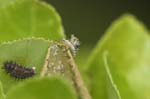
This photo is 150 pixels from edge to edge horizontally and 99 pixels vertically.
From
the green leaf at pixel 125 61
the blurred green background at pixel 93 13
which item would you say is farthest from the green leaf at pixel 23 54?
the blurred green background at pixel 93 13

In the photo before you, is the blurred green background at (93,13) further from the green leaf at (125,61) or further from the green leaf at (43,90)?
the green leaf at (43,90)

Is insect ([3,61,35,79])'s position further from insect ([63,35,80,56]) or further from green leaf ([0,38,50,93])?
insect ([63,35,80,56])

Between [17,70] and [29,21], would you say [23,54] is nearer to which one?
[17,70]

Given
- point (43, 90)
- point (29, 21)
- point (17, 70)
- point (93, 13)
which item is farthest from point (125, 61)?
point (93, 13)

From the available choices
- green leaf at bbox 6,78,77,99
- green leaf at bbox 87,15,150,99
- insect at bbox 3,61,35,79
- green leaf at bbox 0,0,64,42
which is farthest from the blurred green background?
green leaf at bbox 6,78,77,99

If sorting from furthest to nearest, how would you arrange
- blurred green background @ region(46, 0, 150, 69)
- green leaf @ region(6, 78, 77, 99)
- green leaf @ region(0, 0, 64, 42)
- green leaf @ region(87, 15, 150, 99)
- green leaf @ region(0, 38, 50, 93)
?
blurred green background @ region(46, 0, 150, 69) < green leaf @ region(87, 15, 150, 99) < green leaf @ region(0, 0, 64, 42) < green leaf @ region(0, 38, 50, 93) < green leaf @ region(6, 78, 77, 99)

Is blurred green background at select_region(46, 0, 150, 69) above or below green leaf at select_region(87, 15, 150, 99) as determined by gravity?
above

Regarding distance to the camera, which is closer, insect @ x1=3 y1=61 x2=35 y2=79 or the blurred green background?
insect @ x1=3 y1=61 x2=35 y2=79

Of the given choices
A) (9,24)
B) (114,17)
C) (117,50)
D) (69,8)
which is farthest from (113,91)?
(114,17)
